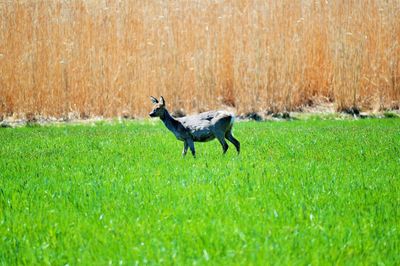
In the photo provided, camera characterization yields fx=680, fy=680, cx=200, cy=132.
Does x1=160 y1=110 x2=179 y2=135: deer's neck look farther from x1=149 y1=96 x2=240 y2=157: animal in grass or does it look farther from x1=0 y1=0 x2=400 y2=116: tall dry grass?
x1=0 y1=0 x2=400 y2=116: tall dry grass

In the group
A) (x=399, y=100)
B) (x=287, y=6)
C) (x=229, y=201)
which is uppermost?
(x=287, y=6)

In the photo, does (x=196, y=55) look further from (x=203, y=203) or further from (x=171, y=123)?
(x=203, y=203)

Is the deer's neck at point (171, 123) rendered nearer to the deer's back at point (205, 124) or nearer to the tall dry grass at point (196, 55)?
the deer's back at point (205, 124)

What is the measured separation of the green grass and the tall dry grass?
5.61 meters

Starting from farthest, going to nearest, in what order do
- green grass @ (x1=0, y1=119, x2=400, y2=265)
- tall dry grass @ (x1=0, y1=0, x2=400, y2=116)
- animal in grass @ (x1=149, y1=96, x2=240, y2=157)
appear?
tall dry grass @ (x1=0, y1=0, x2=400, y2=116) < animal in grass @ (x1=149, y1=96, x2=240, y2=157) < green grass @ (x1=0, y1=119, x2=400, y2=265)

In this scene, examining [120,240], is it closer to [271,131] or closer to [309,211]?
[309,211]

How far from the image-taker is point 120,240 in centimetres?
523

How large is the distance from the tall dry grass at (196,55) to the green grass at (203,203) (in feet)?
18.4

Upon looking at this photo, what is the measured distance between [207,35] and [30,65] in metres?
4.54

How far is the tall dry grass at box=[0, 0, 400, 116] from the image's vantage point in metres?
17.0

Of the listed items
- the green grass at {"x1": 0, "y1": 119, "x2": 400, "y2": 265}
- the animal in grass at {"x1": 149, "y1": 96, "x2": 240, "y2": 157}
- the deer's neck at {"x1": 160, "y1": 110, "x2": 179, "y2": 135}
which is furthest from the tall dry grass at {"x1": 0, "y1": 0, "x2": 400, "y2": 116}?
the animal in grass at {"x1": 149, "y1": 96, "x2": 240, "y2": 157}

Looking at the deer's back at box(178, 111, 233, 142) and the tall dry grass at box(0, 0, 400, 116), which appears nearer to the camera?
the deer's back at box(178, 111, 233, 142)

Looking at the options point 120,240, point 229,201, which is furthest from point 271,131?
point 120,240

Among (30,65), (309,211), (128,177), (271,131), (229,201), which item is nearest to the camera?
(309,211)
